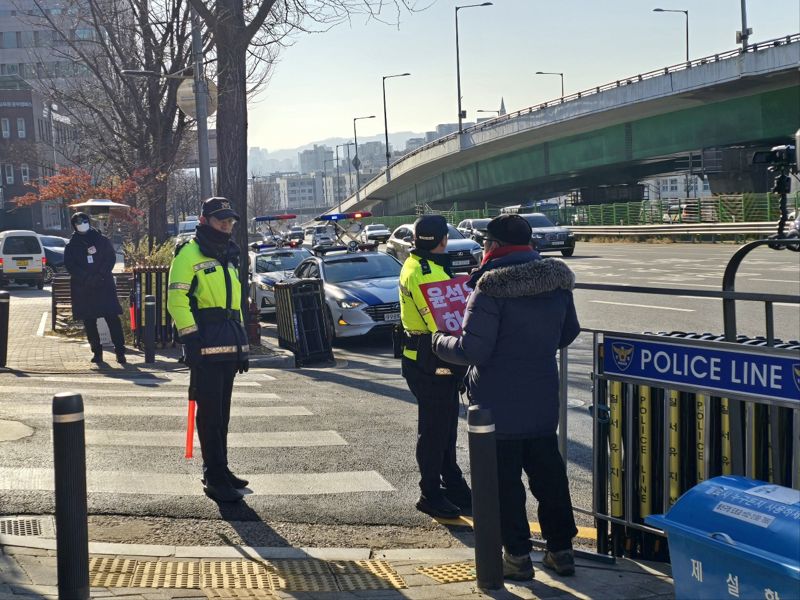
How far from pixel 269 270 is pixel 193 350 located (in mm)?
15993

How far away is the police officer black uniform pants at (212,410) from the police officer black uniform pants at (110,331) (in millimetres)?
7723

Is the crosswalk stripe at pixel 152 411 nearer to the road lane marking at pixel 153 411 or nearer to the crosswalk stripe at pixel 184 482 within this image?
the road lane marking at pixel 153 411

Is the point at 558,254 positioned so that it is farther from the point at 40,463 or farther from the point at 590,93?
the point at 40,463

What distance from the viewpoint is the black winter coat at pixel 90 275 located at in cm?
1462

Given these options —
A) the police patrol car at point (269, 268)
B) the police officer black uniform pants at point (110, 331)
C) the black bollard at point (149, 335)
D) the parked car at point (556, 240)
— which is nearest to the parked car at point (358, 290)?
the police patrol car at point (269, 268)

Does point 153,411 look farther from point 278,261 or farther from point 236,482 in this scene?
point 278,261

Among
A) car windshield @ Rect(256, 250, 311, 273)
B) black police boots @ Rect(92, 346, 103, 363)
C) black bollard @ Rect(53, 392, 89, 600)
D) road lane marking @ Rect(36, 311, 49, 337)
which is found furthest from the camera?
car windshield @ Rect(256, 250, 311, 273)

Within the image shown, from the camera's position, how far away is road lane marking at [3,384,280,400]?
1141 cm

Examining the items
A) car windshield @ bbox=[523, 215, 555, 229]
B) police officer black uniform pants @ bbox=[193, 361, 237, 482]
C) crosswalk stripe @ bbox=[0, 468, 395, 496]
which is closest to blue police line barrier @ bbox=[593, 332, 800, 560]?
crosswalk stripe @ bbox=[0, 468, 395, 496]

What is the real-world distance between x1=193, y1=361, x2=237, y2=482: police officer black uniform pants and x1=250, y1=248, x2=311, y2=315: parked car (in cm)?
1310

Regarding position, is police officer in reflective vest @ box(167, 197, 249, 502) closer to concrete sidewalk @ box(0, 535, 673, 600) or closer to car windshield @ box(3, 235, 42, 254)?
concrete sidewalk @ box(0, 535, 673, 600)

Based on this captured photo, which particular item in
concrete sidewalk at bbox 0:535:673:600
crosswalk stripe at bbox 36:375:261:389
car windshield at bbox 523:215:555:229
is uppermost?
car windshield at bbox 523:215:555:229

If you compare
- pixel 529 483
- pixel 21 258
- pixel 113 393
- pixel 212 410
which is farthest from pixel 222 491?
pixel 21 258

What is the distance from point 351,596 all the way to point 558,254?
34.5 m
